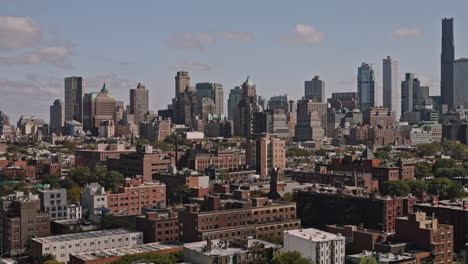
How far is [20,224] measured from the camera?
82.2m

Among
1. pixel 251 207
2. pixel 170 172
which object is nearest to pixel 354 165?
pixel 170 172

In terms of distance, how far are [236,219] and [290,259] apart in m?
18.1

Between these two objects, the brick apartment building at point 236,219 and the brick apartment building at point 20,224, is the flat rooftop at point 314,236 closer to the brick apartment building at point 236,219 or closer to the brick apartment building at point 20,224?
the brick apartment building at point 236,219

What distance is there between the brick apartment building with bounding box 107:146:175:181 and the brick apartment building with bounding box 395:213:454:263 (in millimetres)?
82529

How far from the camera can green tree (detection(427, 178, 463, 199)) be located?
365ft

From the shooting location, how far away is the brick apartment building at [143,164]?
147375 mm

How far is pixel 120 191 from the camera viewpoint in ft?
360

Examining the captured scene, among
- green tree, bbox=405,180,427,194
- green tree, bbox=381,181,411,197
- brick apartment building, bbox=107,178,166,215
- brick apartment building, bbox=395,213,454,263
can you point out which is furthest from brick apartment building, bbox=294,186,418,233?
green tree, bbox=405,180,427,194

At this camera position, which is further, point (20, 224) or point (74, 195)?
point (74, 195)

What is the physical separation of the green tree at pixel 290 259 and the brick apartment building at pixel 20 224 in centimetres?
3457

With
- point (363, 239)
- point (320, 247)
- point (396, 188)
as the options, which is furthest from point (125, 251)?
point (396, 188)

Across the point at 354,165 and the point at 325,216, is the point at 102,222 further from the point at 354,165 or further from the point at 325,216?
Result: the point at 354,165

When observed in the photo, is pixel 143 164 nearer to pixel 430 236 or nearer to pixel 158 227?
pixel 158 227

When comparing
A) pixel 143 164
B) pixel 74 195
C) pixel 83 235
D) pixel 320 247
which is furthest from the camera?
pixel 143 164
